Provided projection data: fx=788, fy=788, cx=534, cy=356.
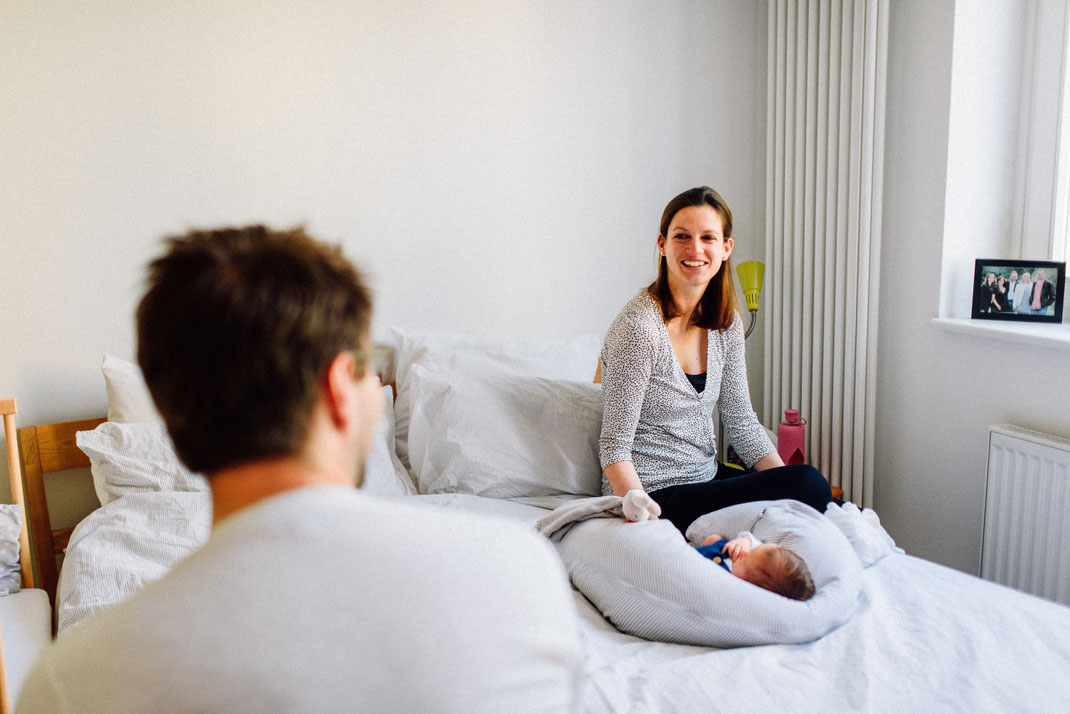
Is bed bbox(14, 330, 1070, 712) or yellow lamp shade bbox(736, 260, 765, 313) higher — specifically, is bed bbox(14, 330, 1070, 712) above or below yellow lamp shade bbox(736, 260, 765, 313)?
below

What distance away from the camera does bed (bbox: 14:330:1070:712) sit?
1.12m

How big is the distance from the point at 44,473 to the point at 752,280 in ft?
7.05

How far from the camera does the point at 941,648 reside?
122cm

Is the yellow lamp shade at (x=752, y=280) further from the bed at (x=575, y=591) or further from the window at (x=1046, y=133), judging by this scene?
the window at (x=1046, y=133)

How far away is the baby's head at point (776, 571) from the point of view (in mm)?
1357

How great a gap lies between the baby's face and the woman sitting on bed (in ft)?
1.17

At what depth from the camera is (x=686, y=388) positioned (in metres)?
1.97

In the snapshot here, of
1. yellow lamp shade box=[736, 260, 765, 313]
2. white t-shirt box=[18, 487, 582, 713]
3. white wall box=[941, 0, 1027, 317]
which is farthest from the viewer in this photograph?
yellow lamp shade box=[736, 260, 765, 313]

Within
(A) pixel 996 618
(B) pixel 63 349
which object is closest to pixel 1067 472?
(A) pixel 996 618

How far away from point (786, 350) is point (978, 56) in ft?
3.42

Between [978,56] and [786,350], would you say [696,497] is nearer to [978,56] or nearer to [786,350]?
[786,350]

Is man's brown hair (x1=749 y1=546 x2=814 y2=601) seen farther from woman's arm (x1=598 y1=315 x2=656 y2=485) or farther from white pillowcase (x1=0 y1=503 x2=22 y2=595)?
white pillowcase (x1=0 y1=503 x2=22 y2=595)

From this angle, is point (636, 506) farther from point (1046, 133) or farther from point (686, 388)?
point (1046, 133)

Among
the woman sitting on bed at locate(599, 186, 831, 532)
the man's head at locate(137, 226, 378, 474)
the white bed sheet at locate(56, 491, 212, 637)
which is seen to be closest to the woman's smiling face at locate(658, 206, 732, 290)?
the woman sitting on bed at locate(599, 186, 831, 532)
